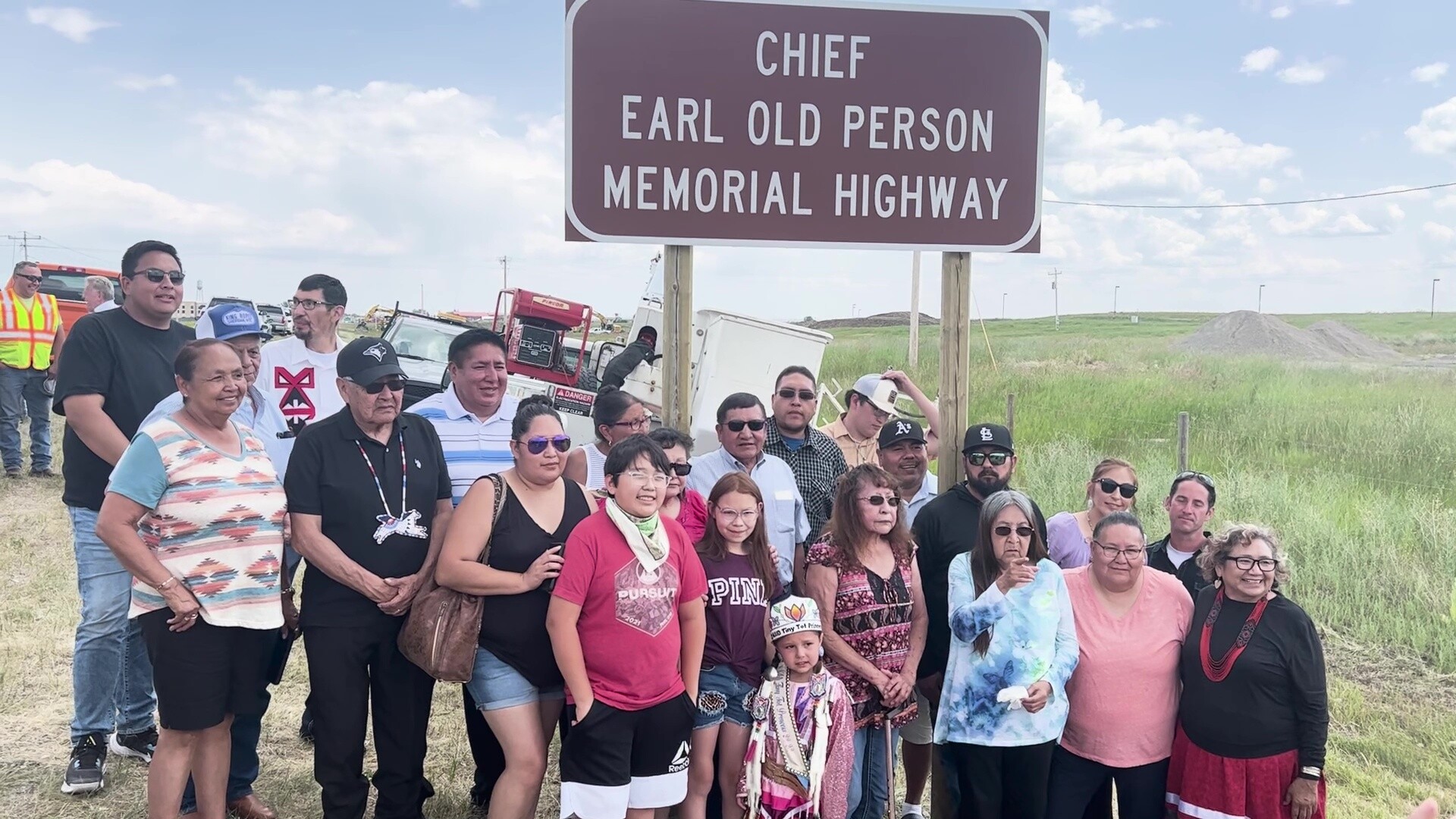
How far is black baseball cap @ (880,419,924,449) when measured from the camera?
430cm

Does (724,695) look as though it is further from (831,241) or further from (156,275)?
(156,275)

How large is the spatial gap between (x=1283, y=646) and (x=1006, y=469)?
1.13 meters

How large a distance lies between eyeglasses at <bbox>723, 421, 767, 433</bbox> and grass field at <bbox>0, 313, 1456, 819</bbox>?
185 cm

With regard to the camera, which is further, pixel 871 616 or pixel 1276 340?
pixel 1276 340

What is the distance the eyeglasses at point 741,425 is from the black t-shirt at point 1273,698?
1844 mm

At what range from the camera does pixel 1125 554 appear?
3.33 m

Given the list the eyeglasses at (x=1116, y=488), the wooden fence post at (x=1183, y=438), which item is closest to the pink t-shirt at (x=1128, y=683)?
the eyeglasses at (x=1116, y=488)

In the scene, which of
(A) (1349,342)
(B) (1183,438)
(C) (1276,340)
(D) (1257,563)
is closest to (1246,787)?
(D) (1257,563)

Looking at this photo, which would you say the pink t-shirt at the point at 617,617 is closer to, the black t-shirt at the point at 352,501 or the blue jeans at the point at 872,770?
the black t-shirt at the point at 352,501

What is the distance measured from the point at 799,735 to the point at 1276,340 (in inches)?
2061

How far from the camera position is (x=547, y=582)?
10.5 feet

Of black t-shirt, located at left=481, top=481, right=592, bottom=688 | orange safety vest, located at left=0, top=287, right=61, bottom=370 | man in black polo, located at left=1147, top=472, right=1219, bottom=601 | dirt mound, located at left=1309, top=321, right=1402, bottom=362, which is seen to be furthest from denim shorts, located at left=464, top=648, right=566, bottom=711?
dirt mound, located at left=1309, top=321, right=1402, bottom=362

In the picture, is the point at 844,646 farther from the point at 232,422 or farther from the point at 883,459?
the point at 232,422

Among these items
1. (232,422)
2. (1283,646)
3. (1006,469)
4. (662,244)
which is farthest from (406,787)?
(1283,646)
